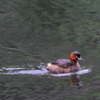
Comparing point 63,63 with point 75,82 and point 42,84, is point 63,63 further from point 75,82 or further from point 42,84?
point 42,84

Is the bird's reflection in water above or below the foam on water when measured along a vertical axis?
below

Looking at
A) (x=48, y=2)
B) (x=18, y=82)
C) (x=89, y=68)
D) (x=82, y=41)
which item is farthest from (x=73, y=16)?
(x=18, y=82)

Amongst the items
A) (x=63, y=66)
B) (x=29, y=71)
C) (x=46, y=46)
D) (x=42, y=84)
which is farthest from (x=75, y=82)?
(x=46, y=46)

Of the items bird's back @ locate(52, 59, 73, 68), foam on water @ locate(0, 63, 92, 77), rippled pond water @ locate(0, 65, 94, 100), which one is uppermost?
bird's back @ locate(52, 59, 73, 68)

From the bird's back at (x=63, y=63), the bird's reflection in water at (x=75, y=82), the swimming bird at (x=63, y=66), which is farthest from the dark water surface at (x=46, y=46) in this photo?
the bird's back at (x=63, y=63)

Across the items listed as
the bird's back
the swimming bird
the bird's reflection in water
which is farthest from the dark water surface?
the bird's back

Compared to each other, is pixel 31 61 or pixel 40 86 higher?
pixel 31 61

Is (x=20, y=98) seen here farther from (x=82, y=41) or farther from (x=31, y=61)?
(x=82, y=41)

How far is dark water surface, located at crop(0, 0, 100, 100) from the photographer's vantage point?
10.9m

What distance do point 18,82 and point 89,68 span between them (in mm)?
3002

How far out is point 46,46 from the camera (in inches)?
606

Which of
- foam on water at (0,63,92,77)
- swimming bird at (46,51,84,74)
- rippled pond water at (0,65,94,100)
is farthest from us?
swimming bird at (46,51,84,74)

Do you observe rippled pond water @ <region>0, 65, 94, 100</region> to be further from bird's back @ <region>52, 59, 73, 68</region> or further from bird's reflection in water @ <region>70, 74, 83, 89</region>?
bird's back @ <region>52, 59, 73, 68</region>

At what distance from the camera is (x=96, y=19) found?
63.2 feet
